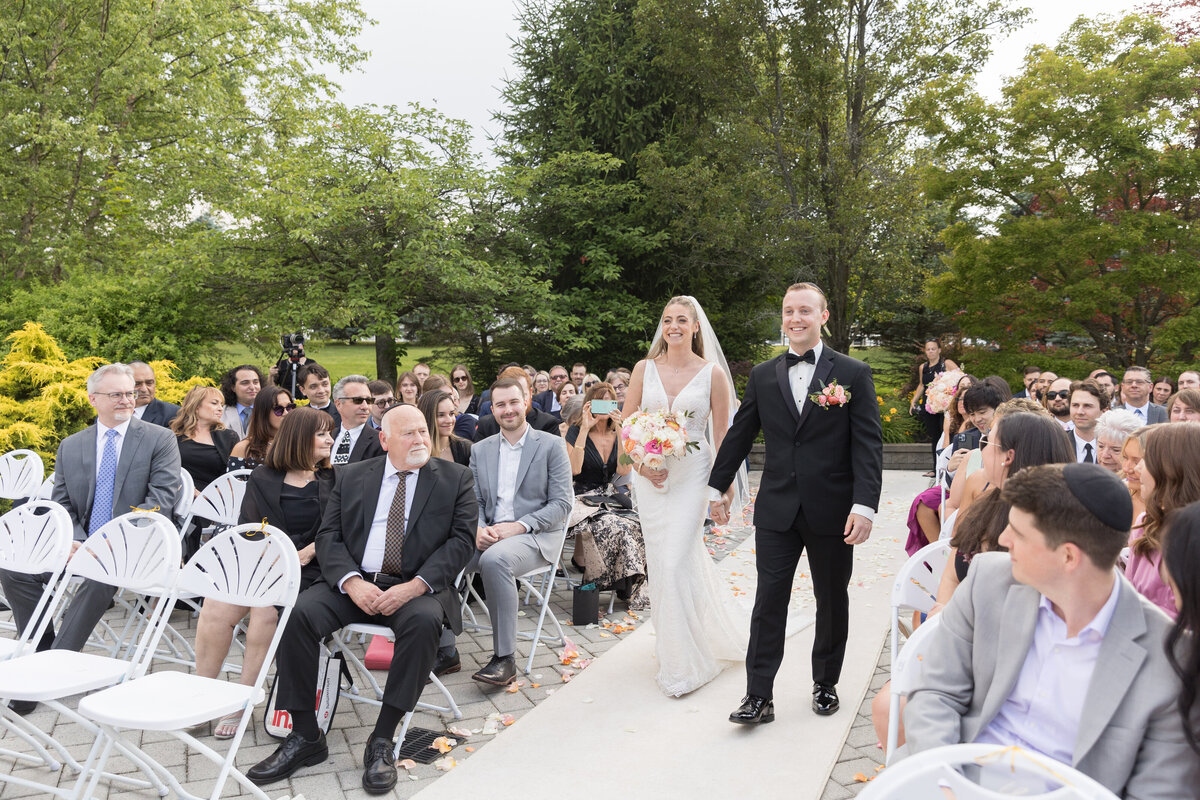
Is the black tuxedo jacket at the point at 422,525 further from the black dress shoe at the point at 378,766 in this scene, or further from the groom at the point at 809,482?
the groom at the point at 809,482

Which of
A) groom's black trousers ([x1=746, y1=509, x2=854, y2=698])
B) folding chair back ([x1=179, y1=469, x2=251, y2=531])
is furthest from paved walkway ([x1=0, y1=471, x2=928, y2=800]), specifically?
folding chair back ([x1=179, y1=469, x2=251, y2=531])

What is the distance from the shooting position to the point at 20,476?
596 cm

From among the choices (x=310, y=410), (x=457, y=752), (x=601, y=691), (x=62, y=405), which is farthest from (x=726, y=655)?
(x=62, y=405)

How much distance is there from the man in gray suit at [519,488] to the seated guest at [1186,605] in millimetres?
3574

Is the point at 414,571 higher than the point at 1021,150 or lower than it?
lower

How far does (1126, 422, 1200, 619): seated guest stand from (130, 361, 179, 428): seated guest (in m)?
6.79

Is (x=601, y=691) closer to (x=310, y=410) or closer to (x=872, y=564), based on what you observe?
(x=310, y=410)

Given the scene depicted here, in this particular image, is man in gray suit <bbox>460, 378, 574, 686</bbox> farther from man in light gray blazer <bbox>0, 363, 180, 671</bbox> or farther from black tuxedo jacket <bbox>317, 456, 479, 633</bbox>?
man in light gray blazer <bbox>0, 363, 180, 671</bbox>

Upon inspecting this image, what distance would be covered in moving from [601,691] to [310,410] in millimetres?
2253

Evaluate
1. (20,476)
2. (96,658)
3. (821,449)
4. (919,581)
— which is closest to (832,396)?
(821,449)

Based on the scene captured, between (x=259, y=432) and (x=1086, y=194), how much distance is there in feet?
39.7

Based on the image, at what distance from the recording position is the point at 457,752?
3.87 m

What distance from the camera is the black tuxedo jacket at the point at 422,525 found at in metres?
4.14

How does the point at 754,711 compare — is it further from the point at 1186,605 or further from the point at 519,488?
the point at 1186,605
